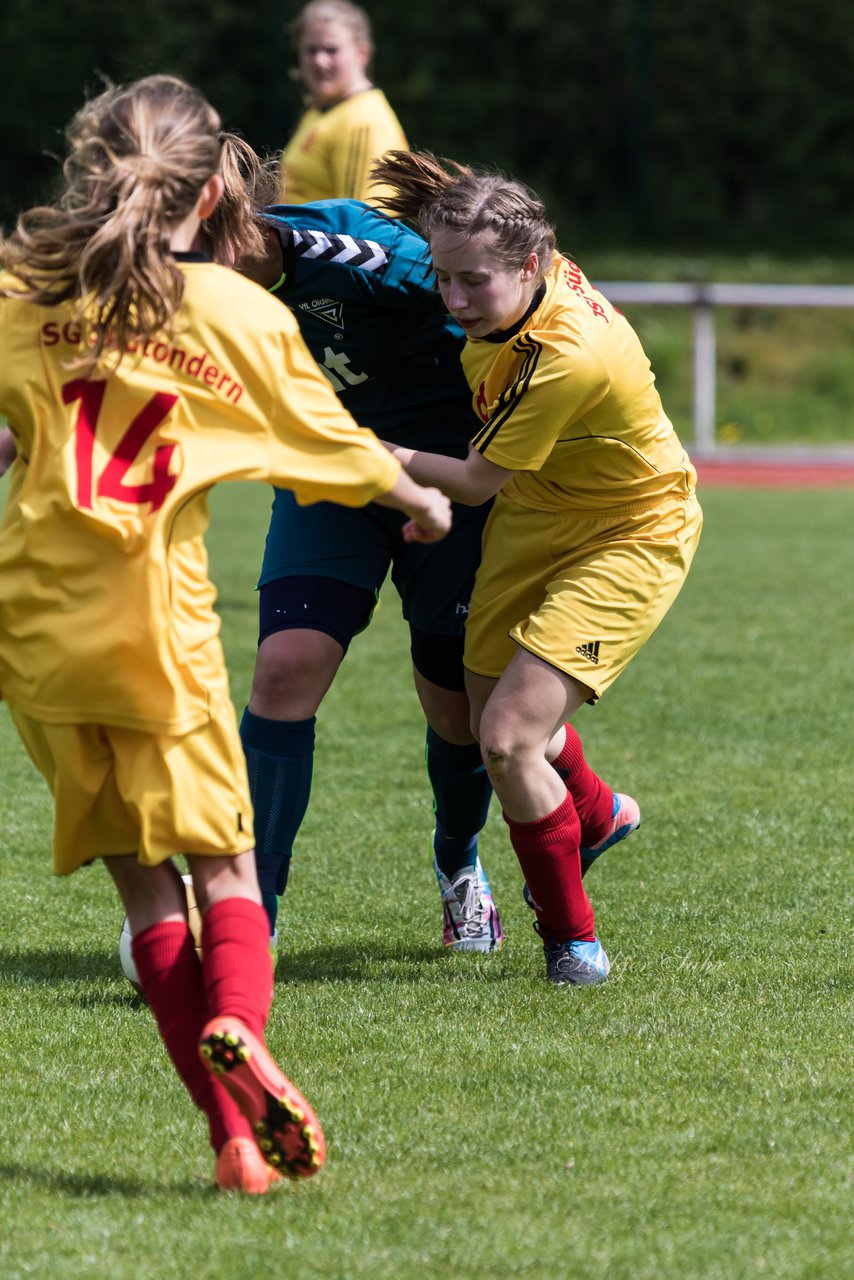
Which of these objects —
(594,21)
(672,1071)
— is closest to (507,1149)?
(672,1071)

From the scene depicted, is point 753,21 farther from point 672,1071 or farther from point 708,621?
point 672,1071

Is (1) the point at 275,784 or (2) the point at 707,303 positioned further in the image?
(2) the point at 707,303

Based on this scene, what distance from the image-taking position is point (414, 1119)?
3123 millimetres

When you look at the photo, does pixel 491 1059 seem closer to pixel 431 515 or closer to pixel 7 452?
pixel 431 515

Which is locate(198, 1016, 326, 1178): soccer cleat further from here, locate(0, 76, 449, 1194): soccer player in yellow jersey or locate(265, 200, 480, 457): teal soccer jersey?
locate(265, 200, 480, 457): teal soccer jersey

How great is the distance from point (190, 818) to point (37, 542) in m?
0.48

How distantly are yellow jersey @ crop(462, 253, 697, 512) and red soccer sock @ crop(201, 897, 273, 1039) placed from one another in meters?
1.23

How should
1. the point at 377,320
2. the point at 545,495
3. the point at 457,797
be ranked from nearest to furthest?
the point at 545,495 < the point at 377,320 < the point at 457,797

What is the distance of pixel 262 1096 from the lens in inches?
103

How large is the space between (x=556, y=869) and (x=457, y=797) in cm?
55

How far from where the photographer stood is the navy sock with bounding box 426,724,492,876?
4.35 meters

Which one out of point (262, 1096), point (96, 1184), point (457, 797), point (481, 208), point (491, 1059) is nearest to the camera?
point (262, 1096)

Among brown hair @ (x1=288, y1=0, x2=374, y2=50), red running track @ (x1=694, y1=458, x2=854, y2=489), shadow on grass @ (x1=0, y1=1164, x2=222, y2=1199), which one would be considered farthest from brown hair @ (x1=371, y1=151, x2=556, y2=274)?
red running track @ (x1=694, y1=458, x2=854, y2=489)

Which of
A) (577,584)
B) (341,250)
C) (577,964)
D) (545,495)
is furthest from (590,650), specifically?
(341,250)
